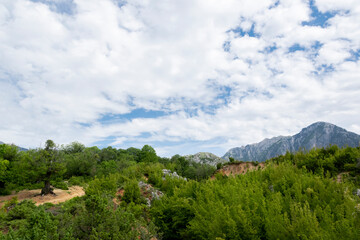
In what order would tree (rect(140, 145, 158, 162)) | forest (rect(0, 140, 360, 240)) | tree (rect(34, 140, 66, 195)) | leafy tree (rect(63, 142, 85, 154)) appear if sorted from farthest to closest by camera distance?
1. leafy tree (rect(63, 142, 85, 154))
2. tree (rect(140, 145, 158, 162))
3. tree (rect(34, 140, 66, 195))
4. forest (rect(0, 140, 360, 240))

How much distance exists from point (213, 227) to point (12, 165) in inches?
1061

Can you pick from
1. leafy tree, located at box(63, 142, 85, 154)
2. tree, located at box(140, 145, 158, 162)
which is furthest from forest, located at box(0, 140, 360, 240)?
leafy tree, located at box(63, 142, 85, 154)

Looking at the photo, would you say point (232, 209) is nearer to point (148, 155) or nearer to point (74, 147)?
point (148, 155)

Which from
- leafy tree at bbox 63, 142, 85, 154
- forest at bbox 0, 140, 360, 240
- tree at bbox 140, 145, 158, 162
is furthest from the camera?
leafy tree at bbox 63, 142, 85, 154

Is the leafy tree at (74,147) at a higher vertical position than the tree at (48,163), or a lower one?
higher

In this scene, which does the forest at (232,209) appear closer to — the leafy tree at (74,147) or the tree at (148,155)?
the tree at (148,155)

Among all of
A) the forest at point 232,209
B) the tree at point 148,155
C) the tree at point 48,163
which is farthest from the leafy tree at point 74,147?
the forest at point 232,209

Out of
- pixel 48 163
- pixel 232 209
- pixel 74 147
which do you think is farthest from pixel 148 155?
pixel 232 209

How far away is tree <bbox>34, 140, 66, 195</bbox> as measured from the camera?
19.2m

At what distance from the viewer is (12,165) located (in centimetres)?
2250

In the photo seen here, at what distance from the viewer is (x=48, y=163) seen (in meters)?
19.6

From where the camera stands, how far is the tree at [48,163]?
19.2 meters

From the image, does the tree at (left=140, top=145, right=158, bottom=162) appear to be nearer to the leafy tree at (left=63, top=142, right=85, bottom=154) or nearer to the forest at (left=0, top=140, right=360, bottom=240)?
the leafy tree at (left=63, top=142, right=85, bottom=154)

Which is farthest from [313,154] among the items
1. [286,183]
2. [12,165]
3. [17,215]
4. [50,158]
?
[12,165]
